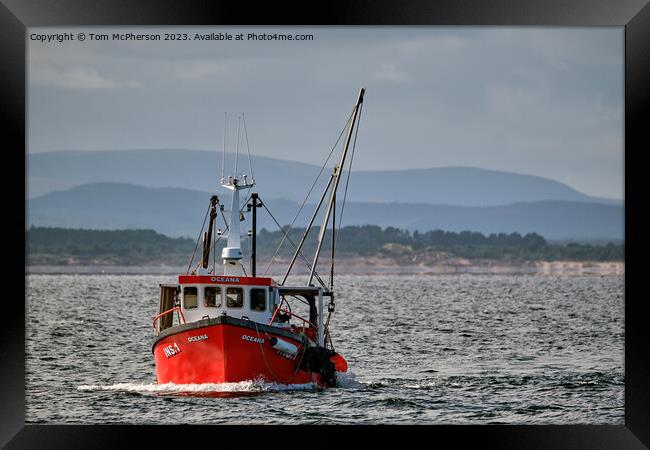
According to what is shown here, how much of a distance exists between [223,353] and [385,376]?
12.4 meters

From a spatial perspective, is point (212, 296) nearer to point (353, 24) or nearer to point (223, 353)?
point (223, 353)

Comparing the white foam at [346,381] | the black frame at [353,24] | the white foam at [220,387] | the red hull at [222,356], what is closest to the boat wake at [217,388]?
the white foam at [220,387]

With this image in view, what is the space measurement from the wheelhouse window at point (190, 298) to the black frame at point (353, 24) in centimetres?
1300

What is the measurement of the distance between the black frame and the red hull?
11096 millimetres

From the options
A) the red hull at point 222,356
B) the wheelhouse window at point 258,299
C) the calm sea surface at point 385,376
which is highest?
the wheelhouse window at point 258,299

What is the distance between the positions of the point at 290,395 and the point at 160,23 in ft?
51.8

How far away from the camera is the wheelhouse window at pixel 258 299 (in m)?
40.1

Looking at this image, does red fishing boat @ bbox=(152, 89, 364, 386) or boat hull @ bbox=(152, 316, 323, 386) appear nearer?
boat hull @ bbox=(152, 316, 323, 386)

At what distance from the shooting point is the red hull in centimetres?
3831

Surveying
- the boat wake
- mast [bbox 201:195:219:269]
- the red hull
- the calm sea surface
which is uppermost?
mast [bbox 201:195:219:269]

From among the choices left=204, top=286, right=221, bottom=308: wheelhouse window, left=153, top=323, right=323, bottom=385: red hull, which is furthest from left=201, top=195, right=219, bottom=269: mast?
left=153, top=323, right=323, bottom=385: red hull

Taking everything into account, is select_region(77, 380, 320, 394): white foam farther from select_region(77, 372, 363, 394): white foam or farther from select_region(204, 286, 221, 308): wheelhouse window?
select_region(204, 286, 221, 308): wheelhouse window

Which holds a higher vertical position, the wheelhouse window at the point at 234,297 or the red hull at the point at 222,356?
the wheelhouse window at the point at 234,297

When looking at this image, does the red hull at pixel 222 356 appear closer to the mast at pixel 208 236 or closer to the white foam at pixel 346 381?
the mast at pixel 208 236
